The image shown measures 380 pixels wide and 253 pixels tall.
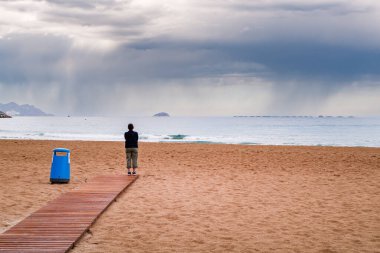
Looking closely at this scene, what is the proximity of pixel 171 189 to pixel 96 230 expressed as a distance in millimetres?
4970

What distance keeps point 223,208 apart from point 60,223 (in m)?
3.80

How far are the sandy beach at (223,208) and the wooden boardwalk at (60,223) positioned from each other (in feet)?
0.73

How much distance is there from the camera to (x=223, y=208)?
9.83 meters

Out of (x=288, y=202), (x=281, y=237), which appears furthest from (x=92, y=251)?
(x=288, y=202)

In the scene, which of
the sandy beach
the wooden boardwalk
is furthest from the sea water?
the wooden boardwalk

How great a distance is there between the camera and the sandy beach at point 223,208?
702cm

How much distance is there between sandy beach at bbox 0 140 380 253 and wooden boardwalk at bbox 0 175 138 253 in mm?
223

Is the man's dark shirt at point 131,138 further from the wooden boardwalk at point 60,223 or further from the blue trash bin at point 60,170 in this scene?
the wooden boardwalk at point 60,223

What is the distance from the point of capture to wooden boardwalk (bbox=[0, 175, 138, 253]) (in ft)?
20.5

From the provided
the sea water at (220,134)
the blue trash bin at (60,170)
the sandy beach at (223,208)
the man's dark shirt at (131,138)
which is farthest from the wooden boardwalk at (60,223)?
the sea water at (220,134)

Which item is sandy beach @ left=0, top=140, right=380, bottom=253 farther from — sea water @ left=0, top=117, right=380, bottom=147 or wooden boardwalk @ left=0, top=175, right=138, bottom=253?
sea water @ left=0, top=117, right=380, bottom=147

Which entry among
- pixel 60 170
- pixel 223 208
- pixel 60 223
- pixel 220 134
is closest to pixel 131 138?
pixel 60 170

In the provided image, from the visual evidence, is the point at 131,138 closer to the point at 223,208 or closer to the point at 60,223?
the point at 223,208

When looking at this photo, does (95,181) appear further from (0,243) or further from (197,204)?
(0,243)
